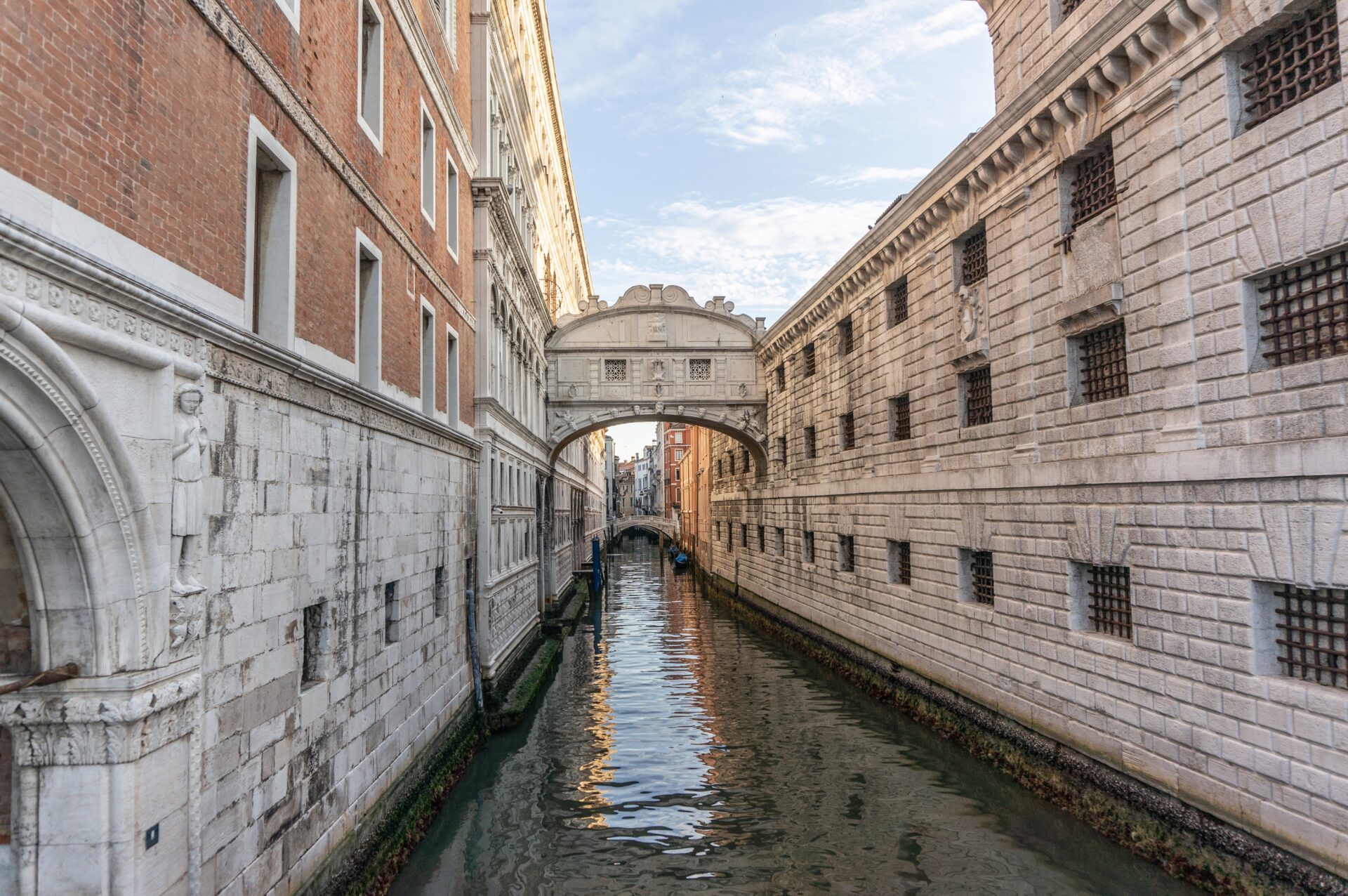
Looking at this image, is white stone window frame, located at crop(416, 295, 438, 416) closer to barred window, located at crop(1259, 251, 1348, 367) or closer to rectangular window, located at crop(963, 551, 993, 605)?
rectangular window, located at crop(963, 551, 993, 605)

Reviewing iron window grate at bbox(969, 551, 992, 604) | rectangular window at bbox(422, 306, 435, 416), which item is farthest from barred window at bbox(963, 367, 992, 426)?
rectangular window at bbox(422, 306, 435, 416)

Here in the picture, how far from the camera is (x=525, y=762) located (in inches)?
463

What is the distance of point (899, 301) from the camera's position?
629 inches

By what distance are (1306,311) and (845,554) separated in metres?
12.2

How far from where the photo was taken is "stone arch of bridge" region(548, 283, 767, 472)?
26.9 meters

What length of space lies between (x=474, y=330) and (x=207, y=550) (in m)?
10.6

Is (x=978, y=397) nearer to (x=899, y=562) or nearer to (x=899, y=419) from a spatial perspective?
(x=899, y=419)

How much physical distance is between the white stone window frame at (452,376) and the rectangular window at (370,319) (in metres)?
3.83

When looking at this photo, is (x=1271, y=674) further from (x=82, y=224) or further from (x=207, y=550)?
(x=82, y=224)

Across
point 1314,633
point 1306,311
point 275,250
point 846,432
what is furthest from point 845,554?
point 275,250

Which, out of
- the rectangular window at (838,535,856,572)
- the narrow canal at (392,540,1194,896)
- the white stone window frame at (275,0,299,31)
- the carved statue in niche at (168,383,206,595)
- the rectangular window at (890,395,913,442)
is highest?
the white stone window frame at (275,0,299,31)

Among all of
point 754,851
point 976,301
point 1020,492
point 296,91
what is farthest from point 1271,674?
point 296,91

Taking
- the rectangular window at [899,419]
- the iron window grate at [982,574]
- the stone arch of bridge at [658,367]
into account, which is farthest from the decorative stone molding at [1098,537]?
the stone arch of bridge at [658,367]

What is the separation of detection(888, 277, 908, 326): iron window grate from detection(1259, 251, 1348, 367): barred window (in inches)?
323
